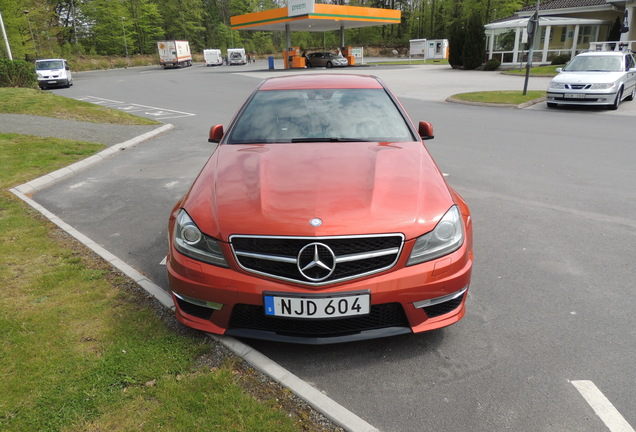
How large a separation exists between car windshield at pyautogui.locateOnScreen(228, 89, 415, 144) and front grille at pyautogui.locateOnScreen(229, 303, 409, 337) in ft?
5.45

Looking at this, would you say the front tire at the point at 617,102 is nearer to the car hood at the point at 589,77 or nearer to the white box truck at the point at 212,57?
the car hood at the point at 589,77

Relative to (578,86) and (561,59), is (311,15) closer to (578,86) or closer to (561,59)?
(561,59)

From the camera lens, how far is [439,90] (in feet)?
71.3

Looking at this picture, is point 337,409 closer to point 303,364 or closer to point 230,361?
point 303,364

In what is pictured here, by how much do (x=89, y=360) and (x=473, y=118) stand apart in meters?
12.8

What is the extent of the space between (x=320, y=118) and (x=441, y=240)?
188cm

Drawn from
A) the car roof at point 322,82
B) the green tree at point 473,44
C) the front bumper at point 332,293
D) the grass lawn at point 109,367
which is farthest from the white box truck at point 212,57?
the front bumper at point 332,293

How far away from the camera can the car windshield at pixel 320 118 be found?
3.99 metres

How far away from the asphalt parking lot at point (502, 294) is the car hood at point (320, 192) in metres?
0.87

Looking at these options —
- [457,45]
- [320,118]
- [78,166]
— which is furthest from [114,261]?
[457,45]

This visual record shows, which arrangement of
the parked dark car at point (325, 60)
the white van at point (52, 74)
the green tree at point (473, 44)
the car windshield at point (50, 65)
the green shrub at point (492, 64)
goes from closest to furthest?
the white van at point (52, 74) → the car windshield at point (50, 65) → the green shrub at point (492, 64) → the green tree at point (473, 44) → the parked dark car at point (325, 60)

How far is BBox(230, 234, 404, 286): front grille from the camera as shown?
8.64ft

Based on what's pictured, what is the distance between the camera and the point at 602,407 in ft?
8.32

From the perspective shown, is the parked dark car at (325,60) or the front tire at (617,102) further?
the parked dark car at (325,60)
